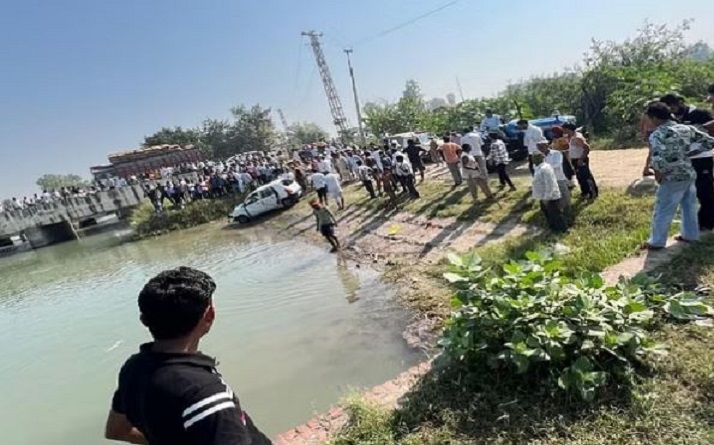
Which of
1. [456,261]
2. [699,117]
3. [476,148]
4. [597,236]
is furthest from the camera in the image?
[476,148]

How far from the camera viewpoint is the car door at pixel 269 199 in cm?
2191

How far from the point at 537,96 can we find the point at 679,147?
2145 cm

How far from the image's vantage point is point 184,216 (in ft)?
86.2

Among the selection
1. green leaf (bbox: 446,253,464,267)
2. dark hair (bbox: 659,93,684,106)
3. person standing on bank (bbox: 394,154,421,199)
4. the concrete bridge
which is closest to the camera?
green leaf (bbox: 446,253,464,267)

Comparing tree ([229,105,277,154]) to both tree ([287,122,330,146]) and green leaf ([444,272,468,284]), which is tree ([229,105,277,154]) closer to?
tree ([287,122,330,146])

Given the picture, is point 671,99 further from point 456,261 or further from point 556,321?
point 556,321

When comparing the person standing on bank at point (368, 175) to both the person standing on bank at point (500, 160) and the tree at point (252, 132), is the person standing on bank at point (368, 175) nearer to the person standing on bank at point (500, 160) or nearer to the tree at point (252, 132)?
the person standing on bank at point (500, 160)

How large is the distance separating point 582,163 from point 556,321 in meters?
6.66

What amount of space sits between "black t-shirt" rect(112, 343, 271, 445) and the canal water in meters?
4.09

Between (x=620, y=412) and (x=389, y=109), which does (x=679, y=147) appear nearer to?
(x=620, y=412)

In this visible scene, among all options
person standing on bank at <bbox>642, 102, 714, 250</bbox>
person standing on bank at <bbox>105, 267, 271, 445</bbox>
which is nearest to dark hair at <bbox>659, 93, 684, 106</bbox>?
person standing on bank at <bbox>642, 102, 714, 250</bbox>

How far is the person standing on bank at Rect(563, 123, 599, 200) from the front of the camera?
9.33 metres

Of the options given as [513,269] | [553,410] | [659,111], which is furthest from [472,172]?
[553,410]

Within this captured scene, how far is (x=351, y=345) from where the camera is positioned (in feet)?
23.4
